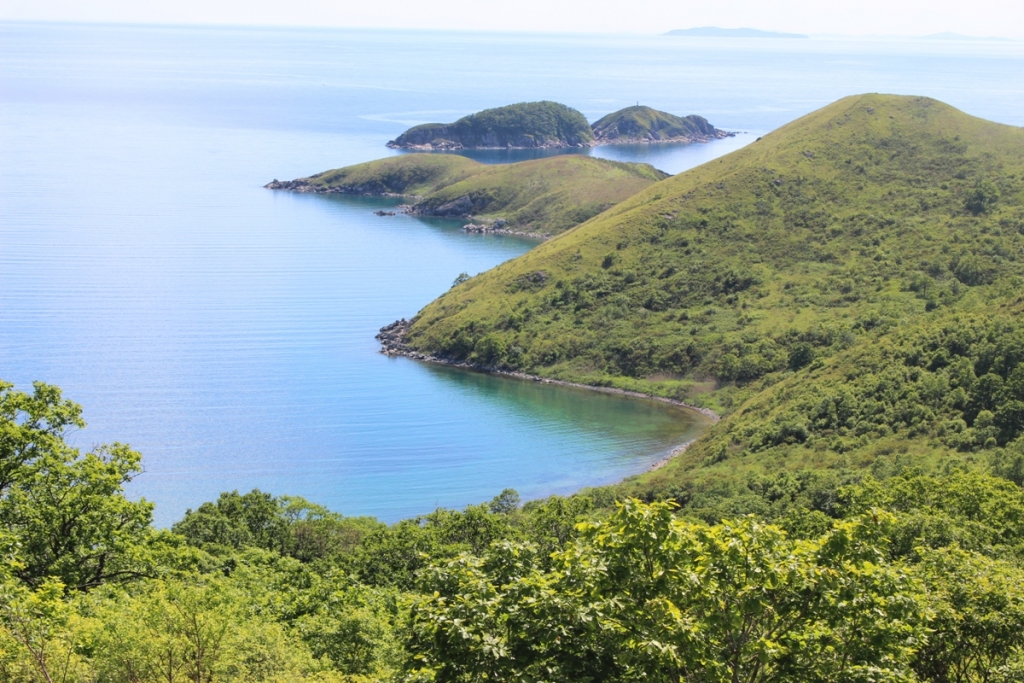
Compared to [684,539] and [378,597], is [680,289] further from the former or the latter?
[684,539]

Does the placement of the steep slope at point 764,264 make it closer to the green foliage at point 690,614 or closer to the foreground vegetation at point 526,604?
the foreground vegetation at point 526,604

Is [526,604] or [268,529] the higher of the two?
[526,604]

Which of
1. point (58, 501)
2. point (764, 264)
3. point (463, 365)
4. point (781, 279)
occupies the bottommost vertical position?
point (463, 365)

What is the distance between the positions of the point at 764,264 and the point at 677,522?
11293 centimetres

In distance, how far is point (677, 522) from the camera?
18203 millimetres

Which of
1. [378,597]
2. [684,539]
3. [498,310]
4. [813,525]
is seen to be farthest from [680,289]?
[684,539]

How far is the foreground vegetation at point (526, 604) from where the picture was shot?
17.0m

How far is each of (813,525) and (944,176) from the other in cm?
11400

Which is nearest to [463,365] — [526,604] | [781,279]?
[781,279]

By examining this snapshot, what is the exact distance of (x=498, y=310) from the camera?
122 m

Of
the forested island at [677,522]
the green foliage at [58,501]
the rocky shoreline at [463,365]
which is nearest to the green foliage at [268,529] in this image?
the forested island at [677,522]

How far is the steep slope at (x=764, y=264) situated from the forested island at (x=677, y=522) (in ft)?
1.67

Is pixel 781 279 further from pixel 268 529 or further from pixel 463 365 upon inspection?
pixel 268 529

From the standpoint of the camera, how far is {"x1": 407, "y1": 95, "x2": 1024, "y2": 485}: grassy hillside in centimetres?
8900
